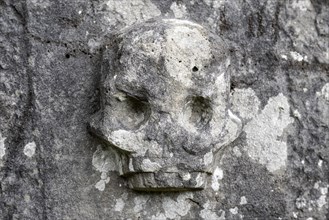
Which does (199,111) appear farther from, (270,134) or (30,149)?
(30,149)

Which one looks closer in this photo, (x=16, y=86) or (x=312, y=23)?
(x=16, y=86)

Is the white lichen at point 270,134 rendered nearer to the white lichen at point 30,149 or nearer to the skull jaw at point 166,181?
the skull jaw at point 166,181

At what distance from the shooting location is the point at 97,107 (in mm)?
1237

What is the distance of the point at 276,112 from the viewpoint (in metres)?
1.29

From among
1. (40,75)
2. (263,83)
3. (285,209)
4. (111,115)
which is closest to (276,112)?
(263,83)

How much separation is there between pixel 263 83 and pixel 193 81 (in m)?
0.19

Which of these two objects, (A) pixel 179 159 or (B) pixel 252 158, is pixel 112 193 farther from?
(B) pixel 252 158

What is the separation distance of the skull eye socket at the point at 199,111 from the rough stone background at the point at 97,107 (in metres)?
0.10

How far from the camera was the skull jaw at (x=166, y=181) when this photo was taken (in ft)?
3.87

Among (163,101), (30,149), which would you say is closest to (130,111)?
A: (163,101)

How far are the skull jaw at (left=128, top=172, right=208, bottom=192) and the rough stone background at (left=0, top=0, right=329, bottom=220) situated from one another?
0.04 metres

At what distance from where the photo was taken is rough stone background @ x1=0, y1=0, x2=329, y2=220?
3.96ft

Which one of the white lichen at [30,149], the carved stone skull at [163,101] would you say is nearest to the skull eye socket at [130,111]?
the carved stone skull at [163,101]

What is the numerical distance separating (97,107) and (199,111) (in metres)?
0.20
